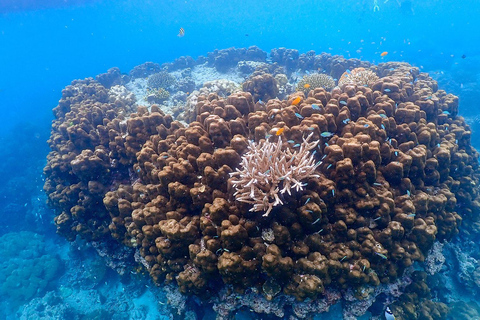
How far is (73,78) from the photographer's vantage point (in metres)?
59.7

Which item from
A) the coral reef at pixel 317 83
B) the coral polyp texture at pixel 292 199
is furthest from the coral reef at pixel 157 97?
the coral reef at pixel 317 83

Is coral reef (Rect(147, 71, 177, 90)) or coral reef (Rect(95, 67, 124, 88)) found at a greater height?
coral reef (Rect(95, 67, 124, 88))

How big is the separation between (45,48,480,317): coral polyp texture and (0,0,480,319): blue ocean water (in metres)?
1.99

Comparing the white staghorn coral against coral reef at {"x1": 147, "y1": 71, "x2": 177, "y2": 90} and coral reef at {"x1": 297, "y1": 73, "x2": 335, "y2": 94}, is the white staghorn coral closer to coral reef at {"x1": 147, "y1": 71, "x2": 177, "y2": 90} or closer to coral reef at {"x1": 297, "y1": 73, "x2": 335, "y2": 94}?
coral reef at {"x1": 297, "y1": 73, "x2": 335, "y2": 94}

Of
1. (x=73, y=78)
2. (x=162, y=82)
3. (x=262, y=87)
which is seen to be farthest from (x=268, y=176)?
(x=73, y=78)

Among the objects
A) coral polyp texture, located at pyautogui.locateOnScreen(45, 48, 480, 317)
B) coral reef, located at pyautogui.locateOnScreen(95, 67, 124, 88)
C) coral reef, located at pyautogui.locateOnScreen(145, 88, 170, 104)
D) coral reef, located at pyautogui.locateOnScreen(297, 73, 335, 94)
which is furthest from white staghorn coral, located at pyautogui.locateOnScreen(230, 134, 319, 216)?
coral reef, located at pyautogui.locateOnScreen(95, 67, 124, 88)

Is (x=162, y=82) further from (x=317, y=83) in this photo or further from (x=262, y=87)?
(x=317, y=83)

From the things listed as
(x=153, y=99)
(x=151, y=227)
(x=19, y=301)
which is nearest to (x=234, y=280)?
(x=151, y=227)

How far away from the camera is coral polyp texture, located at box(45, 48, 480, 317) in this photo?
3.93 meters

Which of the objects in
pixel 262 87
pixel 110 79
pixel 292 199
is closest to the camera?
pixel 292 199

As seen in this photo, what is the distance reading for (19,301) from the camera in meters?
10.9

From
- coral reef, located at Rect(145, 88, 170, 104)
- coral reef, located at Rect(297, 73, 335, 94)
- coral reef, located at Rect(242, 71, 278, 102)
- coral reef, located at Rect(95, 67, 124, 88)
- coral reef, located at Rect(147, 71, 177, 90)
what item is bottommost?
coral reef, located at Rect(242, 71, 278, 102)

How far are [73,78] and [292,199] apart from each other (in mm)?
74189

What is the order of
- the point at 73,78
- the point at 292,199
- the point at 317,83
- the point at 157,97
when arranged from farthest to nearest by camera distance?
the point at 73,78
the point at 157,97
the point at 317,83
the point at 292,199
